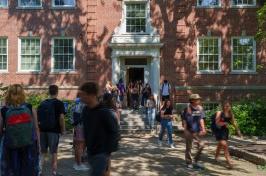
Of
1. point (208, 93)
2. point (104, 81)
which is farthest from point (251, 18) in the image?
point (104, 81)

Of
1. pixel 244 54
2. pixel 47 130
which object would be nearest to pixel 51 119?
pixel 47 130

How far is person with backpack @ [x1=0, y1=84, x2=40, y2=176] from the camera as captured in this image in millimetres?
7434

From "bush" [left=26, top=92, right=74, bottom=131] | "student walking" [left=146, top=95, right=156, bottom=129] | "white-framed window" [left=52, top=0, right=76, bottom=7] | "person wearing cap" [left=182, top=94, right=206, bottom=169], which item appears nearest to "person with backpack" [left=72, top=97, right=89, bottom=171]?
"person wearing cap" [left=182, top=94, right=206, bottom=169]

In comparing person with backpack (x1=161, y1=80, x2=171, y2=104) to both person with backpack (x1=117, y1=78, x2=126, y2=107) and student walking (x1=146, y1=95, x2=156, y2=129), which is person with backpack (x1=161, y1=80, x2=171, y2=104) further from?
student walking (x1=146, y1=95, x2=156, y2=129)

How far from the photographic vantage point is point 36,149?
25.5 feet

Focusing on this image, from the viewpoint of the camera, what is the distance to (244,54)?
89.8ft

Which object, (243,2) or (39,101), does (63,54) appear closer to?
(39,101)

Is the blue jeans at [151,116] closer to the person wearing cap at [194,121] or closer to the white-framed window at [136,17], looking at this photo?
the white-framed window at [136,17]

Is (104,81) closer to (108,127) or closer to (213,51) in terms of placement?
(213,51)

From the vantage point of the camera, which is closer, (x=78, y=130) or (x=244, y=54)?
(x=78, y=130)

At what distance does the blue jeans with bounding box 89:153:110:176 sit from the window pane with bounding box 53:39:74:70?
21461 mm

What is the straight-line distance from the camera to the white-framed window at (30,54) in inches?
1091

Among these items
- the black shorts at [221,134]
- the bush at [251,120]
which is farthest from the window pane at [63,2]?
the black shorts at [221,134]

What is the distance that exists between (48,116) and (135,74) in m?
17.9
